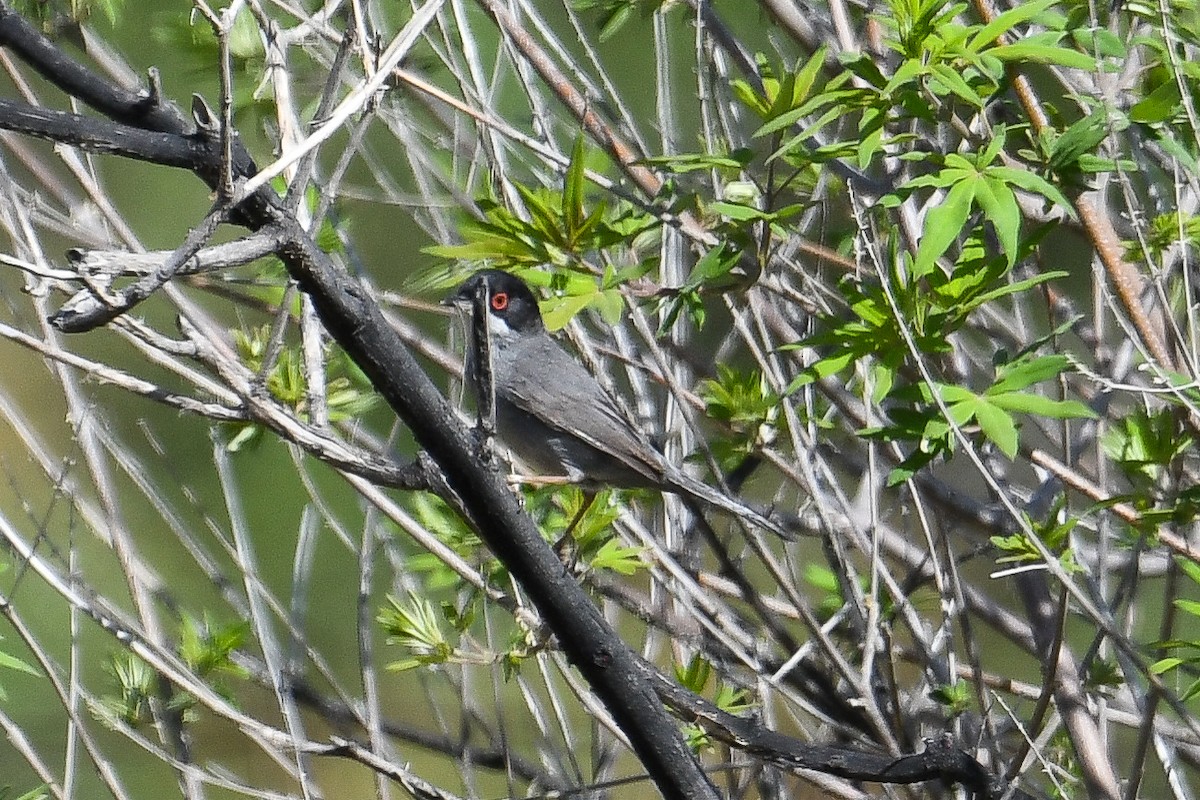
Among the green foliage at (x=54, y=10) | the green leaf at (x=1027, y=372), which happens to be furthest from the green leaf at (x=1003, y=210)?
the green foliage at (x=54, y=10)

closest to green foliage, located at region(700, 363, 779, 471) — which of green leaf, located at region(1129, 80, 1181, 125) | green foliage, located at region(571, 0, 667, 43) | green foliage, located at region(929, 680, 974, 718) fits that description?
green foliage, located at region(929, 680, 974, 718)

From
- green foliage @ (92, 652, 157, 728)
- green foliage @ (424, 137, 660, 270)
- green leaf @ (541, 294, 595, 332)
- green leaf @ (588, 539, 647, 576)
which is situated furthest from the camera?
green foliage @ (92, 652, 157, 728)

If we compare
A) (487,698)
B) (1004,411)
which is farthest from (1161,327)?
(487,698)

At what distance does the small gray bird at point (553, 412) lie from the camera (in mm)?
4207

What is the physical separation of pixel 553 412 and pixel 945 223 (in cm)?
259

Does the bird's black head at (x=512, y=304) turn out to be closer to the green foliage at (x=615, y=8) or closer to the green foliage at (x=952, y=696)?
the green foliage at (x=615, y=8)

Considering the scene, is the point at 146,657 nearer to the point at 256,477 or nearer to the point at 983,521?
the point at 983,521

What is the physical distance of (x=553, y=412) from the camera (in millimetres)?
5027

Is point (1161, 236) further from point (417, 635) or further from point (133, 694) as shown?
point (133, 694)

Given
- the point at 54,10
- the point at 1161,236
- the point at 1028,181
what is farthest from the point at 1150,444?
the point at 54,10

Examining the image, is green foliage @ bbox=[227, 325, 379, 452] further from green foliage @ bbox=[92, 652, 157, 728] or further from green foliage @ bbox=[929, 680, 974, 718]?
green foliage @ bbox=[929, 680, 974, 718]

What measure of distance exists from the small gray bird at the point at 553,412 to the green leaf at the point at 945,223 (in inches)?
57.9

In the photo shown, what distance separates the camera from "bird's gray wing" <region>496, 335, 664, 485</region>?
14.2 feet

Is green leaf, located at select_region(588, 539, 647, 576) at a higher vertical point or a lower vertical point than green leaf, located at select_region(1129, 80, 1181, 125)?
lower
